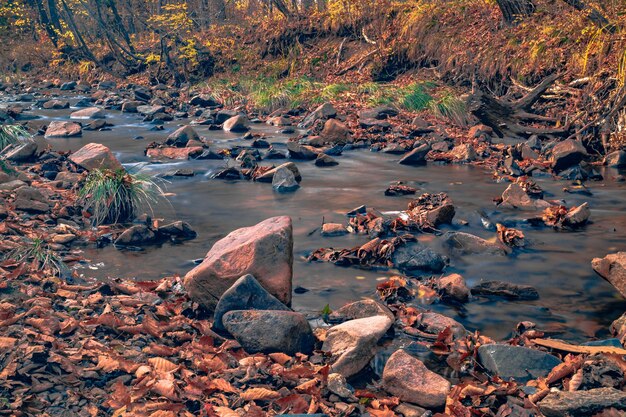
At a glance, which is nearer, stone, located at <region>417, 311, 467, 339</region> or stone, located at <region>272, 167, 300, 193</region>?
stone, located at <region>417, 311, 467, 339</region>

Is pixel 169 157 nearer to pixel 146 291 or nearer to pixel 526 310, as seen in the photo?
pixel 146 291

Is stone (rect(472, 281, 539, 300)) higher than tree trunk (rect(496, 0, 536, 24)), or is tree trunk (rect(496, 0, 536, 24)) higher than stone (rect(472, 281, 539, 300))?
tree trunk (rect(496, 0, 536, 24))

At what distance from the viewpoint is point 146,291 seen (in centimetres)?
527

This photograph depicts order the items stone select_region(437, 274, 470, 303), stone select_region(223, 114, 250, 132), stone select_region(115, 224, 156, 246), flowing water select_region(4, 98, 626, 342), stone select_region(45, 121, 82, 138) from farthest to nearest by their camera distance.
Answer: stone select_region(223, 114, 250, 132) → stone select_region(45, 121, 82, 138) → stone select_region(115, 224, 156, 246) → stone select_region(437, 274, 470, 303) → flowing water select_region(4, 98, 626, 342)

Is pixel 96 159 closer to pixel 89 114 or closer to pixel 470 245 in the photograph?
pixel 470 245

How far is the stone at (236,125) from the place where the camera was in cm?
1488

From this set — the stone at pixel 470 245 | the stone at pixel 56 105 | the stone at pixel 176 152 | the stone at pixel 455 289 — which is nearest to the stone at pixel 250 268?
the stone at pixel 455 289

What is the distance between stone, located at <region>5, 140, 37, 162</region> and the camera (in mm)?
10453

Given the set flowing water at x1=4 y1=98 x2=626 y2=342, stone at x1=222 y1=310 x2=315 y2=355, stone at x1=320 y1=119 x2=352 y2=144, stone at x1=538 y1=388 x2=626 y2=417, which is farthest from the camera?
stone at x1=320 y1=119 x2=352 y2=144

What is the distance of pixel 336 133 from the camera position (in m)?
13.0

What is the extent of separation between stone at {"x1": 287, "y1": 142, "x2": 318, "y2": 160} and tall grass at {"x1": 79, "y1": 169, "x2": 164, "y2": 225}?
4.23 m

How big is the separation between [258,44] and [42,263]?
730 inches

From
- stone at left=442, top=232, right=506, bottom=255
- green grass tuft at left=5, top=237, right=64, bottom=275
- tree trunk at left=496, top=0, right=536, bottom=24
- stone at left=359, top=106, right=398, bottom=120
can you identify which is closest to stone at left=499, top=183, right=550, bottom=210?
stone at left=442, top=232, right=506, bottom=255

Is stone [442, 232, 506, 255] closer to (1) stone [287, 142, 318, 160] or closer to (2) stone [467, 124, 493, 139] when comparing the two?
(1) stone [287, 142, 318, 160]
